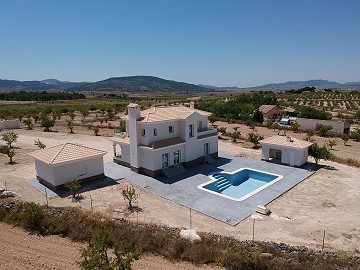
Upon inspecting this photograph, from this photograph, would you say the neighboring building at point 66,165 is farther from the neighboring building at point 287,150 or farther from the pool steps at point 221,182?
the neighboring building at point 287,150

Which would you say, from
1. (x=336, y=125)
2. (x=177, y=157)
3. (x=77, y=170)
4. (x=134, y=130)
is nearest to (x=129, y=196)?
(x=77, y=170)

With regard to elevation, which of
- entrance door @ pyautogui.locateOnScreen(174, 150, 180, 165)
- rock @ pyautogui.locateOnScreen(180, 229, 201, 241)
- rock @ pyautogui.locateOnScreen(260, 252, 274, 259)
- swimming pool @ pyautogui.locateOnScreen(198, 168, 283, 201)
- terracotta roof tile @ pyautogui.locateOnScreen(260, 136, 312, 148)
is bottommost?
swimming pool @ pyautogui.locateOnScreen(198, 168, 283, 201)

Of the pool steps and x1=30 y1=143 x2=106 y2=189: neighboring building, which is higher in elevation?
x1=30 y1=143 x2=106 y2=189: neighboring building

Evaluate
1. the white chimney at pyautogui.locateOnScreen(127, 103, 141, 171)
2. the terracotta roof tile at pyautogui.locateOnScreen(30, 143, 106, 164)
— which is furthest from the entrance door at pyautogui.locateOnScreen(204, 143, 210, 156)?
the terracotta roof tile at pyautogui.locateOnScreen(30, 143, 106, 164)

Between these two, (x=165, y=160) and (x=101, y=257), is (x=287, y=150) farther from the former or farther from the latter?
(x=101, y=257)

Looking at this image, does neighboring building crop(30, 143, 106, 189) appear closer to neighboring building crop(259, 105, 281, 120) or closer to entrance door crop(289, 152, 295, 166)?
entrance door crop(289, 152, 295, 166)

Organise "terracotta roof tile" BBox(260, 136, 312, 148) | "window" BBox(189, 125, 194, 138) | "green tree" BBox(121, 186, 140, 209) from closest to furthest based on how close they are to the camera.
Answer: "green tree" BBox(121, 186, 140, 209), "window" BBox(189, 125, 194, 138), "terracotta roof tile" BBox(260, 136, 312, 148)
